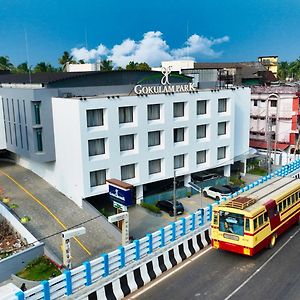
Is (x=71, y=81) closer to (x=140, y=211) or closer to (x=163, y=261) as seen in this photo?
(x=140, y=211)

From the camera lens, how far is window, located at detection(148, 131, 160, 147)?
37875mm

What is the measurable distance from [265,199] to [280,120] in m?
35.2

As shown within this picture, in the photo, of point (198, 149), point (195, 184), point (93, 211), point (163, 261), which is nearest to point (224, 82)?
point (198, 149)

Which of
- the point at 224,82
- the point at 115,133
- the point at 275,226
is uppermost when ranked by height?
the point at 224,82

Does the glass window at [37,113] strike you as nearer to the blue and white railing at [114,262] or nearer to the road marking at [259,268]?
the blue and white railing at [114,262]

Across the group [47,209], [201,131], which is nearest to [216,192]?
[201,131]

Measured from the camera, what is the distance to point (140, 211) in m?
36.2

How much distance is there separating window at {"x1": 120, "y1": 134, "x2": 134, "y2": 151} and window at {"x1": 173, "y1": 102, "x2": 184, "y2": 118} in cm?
591

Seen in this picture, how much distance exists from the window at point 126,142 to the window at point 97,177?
307 cm

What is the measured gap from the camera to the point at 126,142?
36.2 metres

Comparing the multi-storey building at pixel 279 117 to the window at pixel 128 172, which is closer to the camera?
the window at pixel 128 172

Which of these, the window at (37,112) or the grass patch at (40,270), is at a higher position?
the window at (37,112)

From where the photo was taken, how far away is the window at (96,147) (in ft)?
111

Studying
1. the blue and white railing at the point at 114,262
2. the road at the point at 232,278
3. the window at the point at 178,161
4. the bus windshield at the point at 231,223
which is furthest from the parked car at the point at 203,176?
the bus windshield at the point at 231,223
